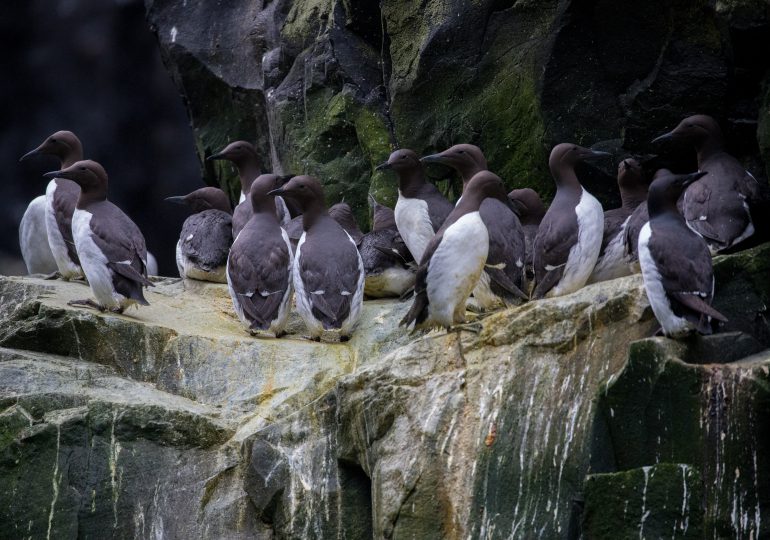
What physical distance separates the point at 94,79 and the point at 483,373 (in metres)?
10.6

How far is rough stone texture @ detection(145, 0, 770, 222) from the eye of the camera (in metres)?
7.95

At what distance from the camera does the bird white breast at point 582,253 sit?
740 centimetres

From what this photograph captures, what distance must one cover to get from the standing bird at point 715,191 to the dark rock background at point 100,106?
8791 millimetres

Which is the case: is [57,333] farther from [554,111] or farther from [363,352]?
[554,111]

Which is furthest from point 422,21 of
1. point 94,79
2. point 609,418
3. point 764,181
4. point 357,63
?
point 94,79

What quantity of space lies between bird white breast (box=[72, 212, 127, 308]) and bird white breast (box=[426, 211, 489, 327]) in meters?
2.25

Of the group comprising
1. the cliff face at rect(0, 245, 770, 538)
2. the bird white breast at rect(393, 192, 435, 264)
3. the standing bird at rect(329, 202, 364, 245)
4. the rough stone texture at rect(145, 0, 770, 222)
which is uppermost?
the rough stone texture at rect(145, 0, 770, 222)

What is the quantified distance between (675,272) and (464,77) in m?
3.58

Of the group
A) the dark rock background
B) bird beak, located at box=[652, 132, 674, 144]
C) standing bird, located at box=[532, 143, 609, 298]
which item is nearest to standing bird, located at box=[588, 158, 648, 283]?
standing bird, located at box=[532, 143, 609, 298]

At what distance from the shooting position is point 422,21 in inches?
358

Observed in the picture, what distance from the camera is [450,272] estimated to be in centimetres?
670

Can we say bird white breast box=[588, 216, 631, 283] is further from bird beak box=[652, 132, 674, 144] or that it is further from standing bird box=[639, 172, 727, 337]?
standing bird box=[639, 172, 727, 337]

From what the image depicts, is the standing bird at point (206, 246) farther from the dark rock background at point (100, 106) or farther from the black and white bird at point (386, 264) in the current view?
the dark rock background at point (100, 106)

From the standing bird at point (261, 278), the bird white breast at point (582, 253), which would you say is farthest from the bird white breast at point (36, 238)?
the bird white breast at point (582, 253)
